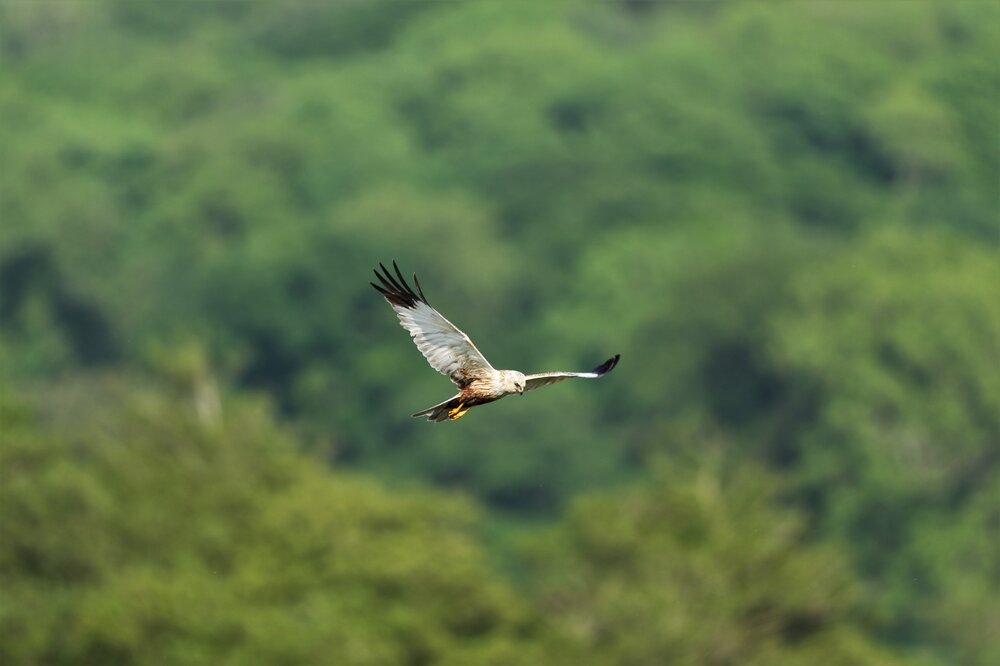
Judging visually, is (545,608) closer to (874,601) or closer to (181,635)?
(181,635)

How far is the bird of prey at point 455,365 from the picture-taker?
59.6 ft

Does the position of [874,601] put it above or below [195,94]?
below

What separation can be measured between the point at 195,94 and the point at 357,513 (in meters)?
93.1

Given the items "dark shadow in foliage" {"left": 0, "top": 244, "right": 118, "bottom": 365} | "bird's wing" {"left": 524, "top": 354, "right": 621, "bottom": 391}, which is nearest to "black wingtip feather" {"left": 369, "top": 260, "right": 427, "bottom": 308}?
"bird's wing" {"left": 524, "top": 354, "right": 621, "bottom": 391}

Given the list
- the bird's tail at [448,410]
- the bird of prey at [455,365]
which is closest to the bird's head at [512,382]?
the bird of prey at [455,365]

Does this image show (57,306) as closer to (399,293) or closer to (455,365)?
(399,293)

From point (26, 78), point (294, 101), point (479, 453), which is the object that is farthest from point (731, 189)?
point (26, 78)

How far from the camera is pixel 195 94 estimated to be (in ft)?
485

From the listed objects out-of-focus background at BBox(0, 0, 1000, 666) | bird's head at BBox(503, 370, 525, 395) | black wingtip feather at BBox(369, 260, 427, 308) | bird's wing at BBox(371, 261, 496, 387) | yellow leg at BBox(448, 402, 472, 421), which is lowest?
yellow leg at BBox(448, 402, 472, 421)

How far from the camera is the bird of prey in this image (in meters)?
18.2

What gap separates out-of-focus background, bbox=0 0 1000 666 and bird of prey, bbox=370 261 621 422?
2711 cm

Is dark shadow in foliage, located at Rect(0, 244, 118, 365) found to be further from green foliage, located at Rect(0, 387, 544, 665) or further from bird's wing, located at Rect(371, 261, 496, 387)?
bird's wing, located at Rect(371, 261, 496, 387)

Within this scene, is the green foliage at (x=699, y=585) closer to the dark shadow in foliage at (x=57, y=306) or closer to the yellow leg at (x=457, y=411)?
the yellow leg at (x=457, y=411)

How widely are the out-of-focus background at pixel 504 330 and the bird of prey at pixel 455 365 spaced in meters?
27.1
